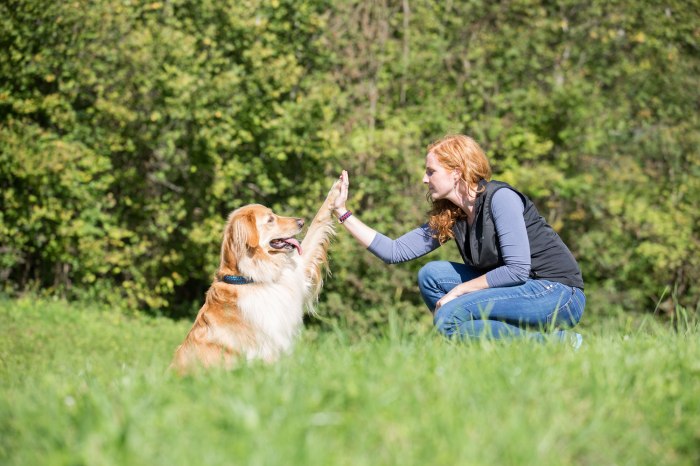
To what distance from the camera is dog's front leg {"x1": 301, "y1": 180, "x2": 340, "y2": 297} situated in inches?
209

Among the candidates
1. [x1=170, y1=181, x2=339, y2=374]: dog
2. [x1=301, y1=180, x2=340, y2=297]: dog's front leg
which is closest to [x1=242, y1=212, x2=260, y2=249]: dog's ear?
[x1=170, y1=181, x2=339, y2=374]: dog

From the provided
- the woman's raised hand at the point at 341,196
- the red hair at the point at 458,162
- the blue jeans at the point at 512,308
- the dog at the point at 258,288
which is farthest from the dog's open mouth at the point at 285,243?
the blue jeans at the point at 512,308

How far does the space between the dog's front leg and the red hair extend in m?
0.84

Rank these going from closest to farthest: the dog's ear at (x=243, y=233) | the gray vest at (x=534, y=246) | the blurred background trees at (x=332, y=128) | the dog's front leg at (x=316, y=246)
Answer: the gray vest at (x=534, y=246)
the dog's ear at (x=243, y=233)
the dog's front leg at (x=316, y=246)
the blurred background trees at (x=332, y=128)

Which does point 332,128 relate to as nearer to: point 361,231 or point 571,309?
point 361,231

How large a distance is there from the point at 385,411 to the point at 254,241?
8.29ft

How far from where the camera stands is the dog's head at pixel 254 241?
4.88 meters

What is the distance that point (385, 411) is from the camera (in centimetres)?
255

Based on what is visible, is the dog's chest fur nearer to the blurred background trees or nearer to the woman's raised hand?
the woman's raised hand

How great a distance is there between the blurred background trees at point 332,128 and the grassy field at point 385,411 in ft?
21.3

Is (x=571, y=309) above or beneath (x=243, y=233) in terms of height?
beneath

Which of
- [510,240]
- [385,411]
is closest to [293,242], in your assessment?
[510,240]

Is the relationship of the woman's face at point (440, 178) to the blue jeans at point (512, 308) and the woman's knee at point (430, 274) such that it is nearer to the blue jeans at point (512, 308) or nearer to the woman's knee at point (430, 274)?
the woman's knee at point (430, 274)

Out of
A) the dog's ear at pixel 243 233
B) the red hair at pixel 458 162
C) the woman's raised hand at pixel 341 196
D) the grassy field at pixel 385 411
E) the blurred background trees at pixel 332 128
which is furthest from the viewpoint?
the blurred background trees at pixel 332 128
